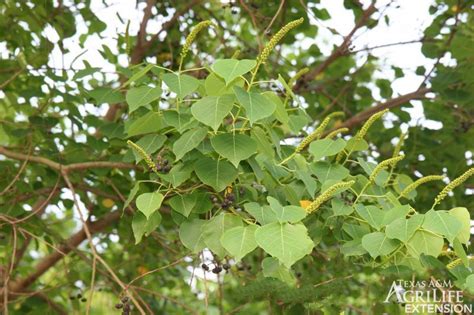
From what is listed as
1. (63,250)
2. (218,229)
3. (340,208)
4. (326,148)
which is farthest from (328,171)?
(63,250)

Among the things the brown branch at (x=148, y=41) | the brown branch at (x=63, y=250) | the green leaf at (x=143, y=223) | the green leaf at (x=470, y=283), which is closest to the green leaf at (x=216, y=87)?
the green leaf at (x=143, y=223)

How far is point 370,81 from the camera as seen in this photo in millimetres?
Answer: 4480

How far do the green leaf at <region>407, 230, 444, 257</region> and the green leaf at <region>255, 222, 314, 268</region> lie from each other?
0.28 meters

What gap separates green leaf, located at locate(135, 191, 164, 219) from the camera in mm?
2178

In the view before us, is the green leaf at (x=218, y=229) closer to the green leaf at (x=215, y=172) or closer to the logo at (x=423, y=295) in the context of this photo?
the green leaf at (x=215, y=172)

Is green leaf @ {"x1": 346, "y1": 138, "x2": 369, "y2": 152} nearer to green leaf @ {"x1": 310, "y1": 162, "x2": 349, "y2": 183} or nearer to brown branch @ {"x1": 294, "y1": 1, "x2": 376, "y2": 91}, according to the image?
green leaf @ {"x1": 310, "y1": 162, "x2": 349, "y2": 183}

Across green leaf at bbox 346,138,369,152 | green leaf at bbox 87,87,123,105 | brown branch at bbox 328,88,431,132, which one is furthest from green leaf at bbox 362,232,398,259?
brown branch at bbox 328,88,431,132

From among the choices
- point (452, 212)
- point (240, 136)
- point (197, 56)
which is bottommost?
point (452, 212)

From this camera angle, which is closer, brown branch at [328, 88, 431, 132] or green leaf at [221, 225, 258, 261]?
green leaf at [221, 225, 258, 261]

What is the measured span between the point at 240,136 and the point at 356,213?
42 cm

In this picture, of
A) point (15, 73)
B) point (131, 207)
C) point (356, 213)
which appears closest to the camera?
point (356, 213)

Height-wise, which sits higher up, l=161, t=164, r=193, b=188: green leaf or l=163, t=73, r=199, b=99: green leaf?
l=163, t=73, r=199, b=99: green leaf

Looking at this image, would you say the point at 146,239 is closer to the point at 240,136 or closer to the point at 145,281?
the point at 145,281

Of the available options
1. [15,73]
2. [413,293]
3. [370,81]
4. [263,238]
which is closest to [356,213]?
[413,293]
